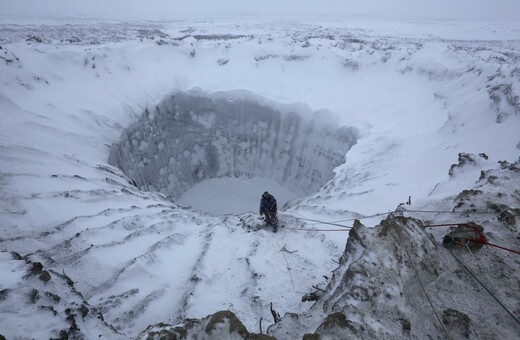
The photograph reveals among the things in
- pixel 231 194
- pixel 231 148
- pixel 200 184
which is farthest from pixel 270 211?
pixel 231 148

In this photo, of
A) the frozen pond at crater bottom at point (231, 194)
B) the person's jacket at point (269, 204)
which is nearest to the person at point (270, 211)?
the person's jacket at point (269, 204)

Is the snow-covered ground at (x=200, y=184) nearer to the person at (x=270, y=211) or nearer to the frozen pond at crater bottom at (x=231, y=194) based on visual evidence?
the frozen pond at crater bottom at (x=231, y=194)

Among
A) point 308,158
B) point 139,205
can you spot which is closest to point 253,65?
point 308,158

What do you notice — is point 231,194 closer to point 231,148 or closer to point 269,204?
point 231,148

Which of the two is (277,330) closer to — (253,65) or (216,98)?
(216,98)

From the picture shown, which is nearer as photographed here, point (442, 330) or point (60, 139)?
point (442, 330)
